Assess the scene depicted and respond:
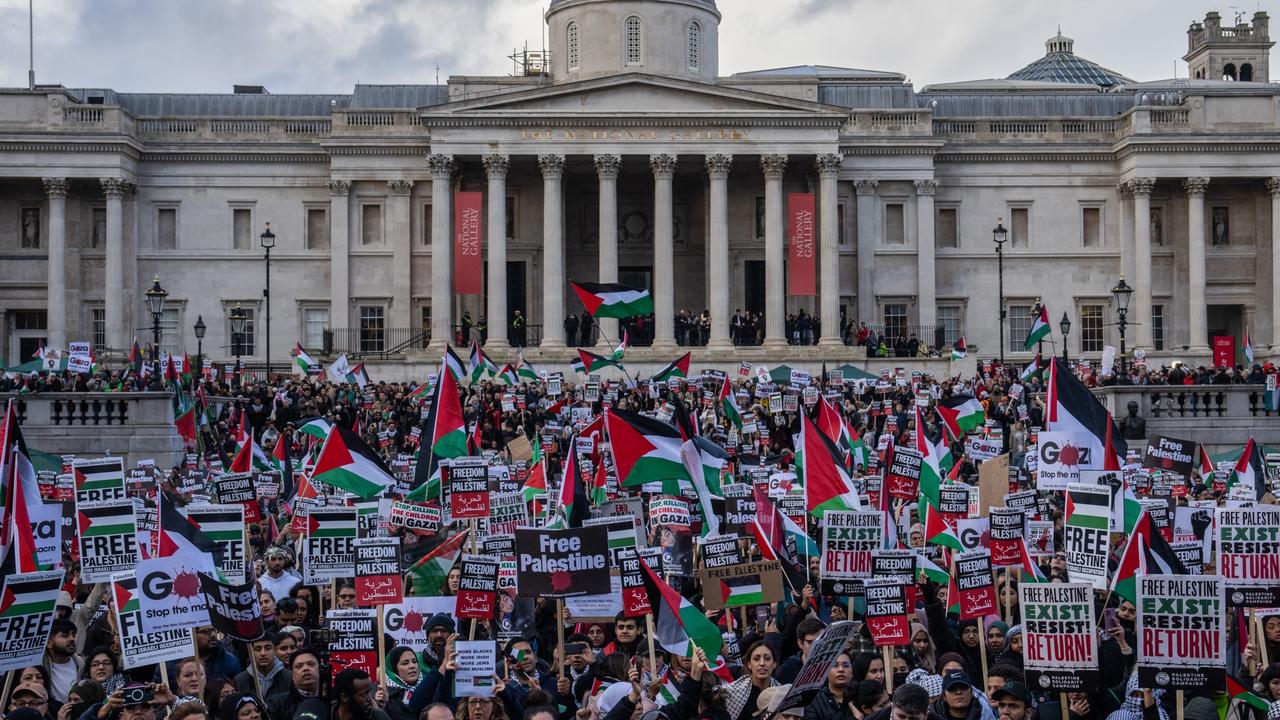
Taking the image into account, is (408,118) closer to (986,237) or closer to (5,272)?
(5,272)

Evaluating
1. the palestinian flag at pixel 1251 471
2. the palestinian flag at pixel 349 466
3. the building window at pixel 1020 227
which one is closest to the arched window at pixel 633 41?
the building window at pixel 1020 227

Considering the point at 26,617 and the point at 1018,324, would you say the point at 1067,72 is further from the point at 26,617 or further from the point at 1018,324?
the point at 26,617

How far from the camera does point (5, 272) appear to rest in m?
67.0

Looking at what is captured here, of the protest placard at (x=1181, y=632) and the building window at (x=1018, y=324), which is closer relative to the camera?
the protest placard at (x=1181, y=632)

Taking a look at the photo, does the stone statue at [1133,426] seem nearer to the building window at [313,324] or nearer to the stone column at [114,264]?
the building window at [313,324]

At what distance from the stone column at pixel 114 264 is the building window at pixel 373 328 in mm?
8376

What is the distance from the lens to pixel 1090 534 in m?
17.3

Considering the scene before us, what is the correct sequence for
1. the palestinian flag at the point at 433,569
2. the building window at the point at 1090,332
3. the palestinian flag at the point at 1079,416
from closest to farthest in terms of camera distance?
the palestinian flag at the point at 433,569 → the palestinian flag at the point at 1079,416 → the building window at the point at 1090,332

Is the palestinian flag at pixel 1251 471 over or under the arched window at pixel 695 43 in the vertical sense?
under

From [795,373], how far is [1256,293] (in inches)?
1221

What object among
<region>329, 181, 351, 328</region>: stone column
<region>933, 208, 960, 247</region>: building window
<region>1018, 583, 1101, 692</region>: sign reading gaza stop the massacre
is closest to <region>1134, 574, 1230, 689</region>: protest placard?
<region>1018, 583, 1101, 692</region>: sign reading gaza stop the massacre

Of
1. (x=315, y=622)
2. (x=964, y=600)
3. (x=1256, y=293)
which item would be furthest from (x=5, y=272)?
(x=964, y=600)

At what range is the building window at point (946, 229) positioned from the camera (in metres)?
68.3

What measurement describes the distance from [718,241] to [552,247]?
5.70 metres
